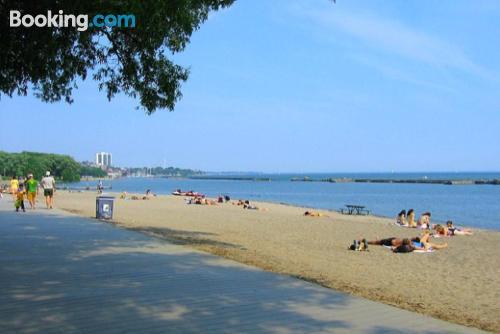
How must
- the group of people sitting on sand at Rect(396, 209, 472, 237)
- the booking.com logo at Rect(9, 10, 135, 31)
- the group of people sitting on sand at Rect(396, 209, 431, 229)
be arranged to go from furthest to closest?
the group of people sitting on sand at Rect(396, 209, 431, 229)
the group of people sitting on sand at Rect(396, 209, 472, 237)
the booking.com logo at Rect(9, 10, 135, 31)

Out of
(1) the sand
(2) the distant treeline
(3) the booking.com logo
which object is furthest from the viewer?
(2) the distant treeline

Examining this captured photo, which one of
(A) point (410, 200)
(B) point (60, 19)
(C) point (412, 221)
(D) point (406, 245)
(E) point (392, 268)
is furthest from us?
(A) point (410, 200)

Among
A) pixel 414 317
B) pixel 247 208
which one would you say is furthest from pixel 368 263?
pixel 247 208

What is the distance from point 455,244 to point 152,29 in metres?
14.3

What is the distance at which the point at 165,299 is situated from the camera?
679 cm

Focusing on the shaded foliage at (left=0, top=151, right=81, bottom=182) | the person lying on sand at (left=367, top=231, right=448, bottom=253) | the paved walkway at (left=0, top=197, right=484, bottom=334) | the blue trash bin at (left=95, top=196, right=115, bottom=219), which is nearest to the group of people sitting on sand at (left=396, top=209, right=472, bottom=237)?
the person lying on sand at (left=367, top=231, right=448, bottom=253)

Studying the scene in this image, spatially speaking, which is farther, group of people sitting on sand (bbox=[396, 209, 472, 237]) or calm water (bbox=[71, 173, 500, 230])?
calm water (bbox=[71, 173, 500, 230])

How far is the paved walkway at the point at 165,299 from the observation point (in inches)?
222

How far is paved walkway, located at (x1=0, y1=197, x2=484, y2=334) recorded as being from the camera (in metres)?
5.63

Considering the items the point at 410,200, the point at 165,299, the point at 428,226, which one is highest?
the point at 165,299

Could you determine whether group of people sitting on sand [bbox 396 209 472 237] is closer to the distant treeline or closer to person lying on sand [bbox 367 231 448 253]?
person lying on sand [bbox 367 231 448 253]

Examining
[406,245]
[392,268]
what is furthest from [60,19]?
[406,245]

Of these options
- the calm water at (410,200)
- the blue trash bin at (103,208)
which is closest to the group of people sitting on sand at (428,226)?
the calm water at (410,200)

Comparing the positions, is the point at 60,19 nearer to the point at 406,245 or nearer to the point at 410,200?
the point at 406,245
